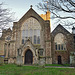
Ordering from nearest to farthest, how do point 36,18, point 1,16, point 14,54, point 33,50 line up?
point 1,16
point 33,50
point 14,54
point 36,18

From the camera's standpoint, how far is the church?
2686cm

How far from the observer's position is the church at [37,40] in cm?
2686

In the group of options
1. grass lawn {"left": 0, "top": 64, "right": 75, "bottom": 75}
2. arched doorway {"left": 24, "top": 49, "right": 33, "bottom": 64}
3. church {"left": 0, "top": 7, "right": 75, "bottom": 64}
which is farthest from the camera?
church {"left": 0, "top": 7, "right": 75, "bottom": 64}

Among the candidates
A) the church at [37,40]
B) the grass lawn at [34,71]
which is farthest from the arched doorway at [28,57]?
the grass lawn at [34,71]

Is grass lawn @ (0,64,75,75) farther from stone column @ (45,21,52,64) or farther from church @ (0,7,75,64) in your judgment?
church @ (0,7,75,64)

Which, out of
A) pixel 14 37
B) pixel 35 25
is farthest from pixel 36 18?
pixel 14 37

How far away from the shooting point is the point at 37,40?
28.0 metres

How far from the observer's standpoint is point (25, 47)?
1008 inches

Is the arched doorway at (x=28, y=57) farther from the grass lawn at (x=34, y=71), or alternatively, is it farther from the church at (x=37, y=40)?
the grass lawn at (x=34, y=71)

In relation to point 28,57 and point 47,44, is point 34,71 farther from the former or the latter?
point 47,44

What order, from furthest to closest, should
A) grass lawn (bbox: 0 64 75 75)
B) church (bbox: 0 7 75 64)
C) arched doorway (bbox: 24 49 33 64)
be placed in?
1. church (bbox: 0 7 75 64)
2. arched doorway (bbox: 24 49 33 64)
3. grass lawn (bbox: 0 64 75 75)

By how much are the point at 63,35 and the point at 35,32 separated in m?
7.56

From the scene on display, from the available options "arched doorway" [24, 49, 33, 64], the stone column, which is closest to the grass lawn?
"arched doorway" [24, 49, 33, 64]

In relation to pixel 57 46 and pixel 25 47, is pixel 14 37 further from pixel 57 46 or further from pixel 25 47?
pixel 57 46
